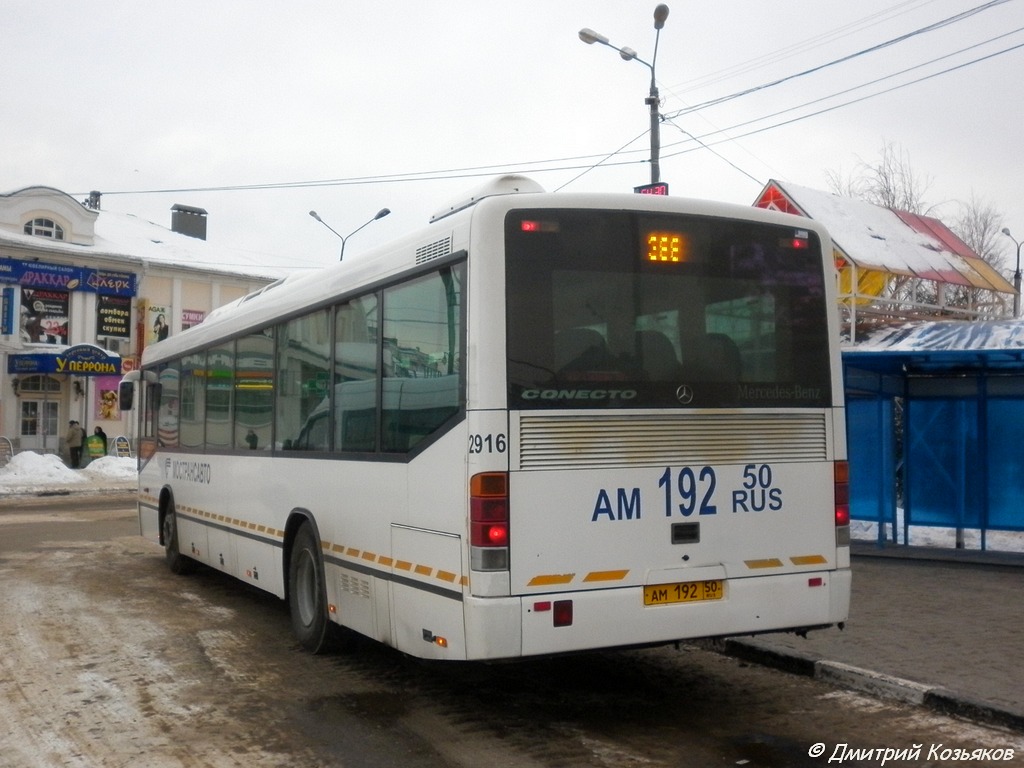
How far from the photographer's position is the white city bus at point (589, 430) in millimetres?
6203

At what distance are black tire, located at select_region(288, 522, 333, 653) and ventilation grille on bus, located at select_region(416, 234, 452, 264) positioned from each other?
270cm

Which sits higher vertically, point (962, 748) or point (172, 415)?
point (172, 415)

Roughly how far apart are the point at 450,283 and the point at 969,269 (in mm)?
16817

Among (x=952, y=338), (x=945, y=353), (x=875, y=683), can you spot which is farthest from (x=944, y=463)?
(x=875, y=683)

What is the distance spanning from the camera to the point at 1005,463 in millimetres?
13617

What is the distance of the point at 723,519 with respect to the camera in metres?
6.70

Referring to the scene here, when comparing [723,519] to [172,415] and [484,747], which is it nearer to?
[484,747]

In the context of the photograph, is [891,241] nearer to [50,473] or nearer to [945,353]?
[945,353]

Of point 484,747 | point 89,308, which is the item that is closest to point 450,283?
point 484,747

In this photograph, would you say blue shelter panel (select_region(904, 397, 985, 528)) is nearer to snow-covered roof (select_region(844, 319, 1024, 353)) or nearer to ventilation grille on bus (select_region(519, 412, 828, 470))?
snow-covered roof (select_region(844, 319, 1024, 353))

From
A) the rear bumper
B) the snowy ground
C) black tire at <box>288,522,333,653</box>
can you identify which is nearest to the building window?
the snowy ground

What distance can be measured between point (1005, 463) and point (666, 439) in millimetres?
8753

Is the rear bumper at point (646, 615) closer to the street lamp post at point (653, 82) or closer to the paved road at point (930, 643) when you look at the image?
the paved road at point (930, 643)

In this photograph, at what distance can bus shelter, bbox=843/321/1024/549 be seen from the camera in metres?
13.5
